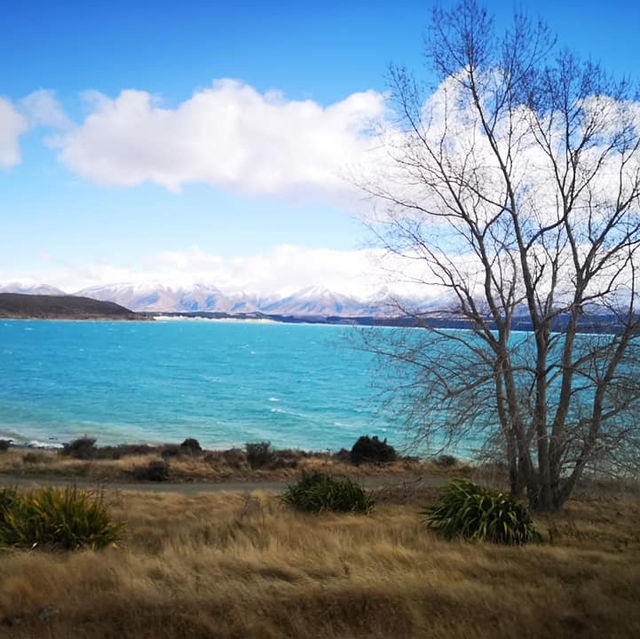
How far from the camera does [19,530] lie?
817 centimetres

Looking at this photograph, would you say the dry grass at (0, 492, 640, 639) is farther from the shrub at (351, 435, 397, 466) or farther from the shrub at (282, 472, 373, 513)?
the shrub at (351, 435, 397, 466)

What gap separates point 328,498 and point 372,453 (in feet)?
47.8

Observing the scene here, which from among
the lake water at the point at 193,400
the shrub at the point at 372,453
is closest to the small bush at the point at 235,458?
the shrub at the point at 372,453

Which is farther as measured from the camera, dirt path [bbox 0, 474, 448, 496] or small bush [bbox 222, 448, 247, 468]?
small bush [bbox 222, 448, 247, 468]

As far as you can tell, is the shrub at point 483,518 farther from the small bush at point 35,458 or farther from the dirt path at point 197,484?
the small bush at point 35,458

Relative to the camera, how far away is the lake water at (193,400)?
37.3 meters

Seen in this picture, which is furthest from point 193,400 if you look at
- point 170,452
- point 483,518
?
point 483,518

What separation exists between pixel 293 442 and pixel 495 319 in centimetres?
2493

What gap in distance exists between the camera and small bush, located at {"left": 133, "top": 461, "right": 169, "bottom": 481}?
20922 millimetres

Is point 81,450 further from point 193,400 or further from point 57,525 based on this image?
point 193,400

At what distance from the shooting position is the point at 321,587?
5949mm

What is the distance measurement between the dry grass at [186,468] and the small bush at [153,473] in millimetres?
299

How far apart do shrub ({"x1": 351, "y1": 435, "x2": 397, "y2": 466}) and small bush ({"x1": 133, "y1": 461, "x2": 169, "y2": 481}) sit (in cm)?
832

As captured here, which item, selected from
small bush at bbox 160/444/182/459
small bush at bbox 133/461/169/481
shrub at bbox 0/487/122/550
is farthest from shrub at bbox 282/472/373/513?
small bush at bbox 160/444/182/459
